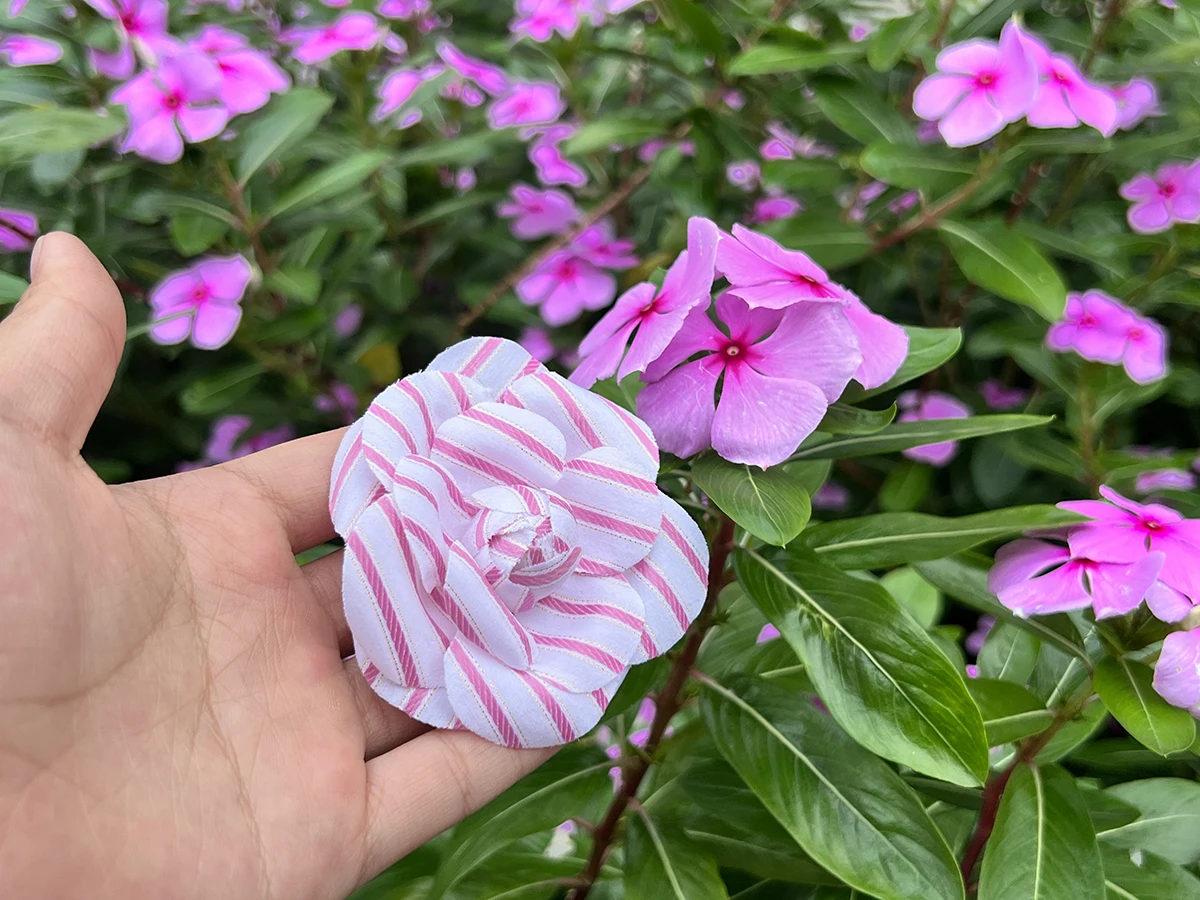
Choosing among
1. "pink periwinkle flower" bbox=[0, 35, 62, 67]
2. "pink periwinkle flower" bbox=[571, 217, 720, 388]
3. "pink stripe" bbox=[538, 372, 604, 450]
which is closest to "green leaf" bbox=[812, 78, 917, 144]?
"pink periwinkle flower" bbox=[571, 217, 720, 388]

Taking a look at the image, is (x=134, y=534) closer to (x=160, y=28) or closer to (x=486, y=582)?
(x=486, y=582)

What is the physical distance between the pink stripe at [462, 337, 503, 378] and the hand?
289 mm

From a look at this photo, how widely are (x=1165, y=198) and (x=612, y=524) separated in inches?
44.3

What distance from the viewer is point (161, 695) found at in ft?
2.51

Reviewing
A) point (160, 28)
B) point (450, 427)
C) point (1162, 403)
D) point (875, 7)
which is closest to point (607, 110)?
point (875, 7)

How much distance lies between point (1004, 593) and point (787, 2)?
45.1 inches

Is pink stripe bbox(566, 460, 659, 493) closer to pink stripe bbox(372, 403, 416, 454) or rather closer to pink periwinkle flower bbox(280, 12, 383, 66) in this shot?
pink stripe bbox(372, 403, 416, 454)

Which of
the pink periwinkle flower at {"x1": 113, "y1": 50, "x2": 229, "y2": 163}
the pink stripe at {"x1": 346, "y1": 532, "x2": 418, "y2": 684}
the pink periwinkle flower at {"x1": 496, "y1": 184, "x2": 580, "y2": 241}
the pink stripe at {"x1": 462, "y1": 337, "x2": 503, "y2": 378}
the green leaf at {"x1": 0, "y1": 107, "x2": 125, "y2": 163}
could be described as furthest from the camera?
the pink periwinkle flower at {"x1": 496, "y1": 184, "x2": 580, "y2": 241}

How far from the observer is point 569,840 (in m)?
1.20

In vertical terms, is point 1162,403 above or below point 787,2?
below

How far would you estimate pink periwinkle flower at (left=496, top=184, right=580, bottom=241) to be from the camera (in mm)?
1578

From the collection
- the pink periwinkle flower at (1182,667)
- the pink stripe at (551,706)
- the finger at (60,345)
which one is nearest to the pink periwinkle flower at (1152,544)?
the pink periwinkle flower at (1182,667)

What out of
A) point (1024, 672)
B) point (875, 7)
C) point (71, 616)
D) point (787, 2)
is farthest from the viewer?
point (875, 7)

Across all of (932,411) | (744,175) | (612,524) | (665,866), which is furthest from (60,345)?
(744,175)
